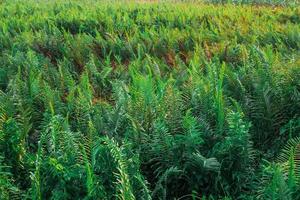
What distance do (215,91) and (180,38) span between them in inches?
123

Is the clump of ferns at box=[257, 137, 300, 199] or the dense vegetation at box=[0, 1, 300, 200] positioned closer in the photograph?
the clump of ferns at box=[257, 137, 300, 199]

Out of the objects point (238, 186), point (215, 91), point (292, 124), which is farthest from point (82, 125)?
point (292, 124)

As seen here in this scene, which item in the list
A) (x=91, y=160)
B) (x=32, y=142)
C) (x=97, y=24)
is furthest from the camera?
(x=97, y=24)

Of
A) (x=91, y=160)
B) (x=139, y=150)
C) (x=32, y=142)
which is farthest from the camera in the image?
(x=32, y=142)

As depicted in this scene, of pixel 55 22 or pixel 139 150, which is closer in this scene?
pixel 139 150

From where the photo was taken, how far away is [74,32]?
8.63 metres

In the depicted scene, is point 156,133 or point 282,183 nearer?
point 282,183

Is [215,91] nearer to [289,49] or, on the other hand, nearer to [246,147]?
[246,147]

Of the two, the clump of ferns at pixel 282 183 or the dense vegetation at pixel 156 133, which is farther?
the dense vegetation at pixel 156 133

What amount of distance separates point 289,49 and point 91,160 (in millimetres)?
3780

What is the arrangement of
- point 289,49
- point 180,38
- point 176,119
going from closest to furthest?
1. point 176,119
2. point 289,49
3. point 180,38

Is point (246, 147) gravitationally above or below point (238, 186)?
above

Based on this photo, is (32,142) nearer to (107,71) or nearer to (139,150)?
(139,150)

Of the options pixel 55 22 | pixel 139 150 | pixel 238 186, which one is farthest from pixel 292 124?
pixel 55 22
